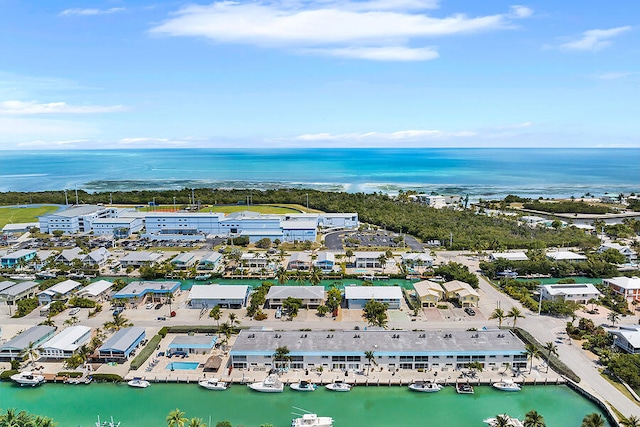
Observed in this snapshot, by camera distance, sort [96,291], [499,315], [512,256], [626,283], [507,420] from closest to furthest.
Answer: [507,420], [499,315], [626,283], [96,291], [512,256]

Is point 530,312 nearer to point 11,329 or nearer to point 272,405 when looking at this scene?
point 272,405

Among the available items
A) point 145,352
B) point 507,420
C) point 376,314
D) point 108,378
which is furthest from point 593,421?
point 108,378

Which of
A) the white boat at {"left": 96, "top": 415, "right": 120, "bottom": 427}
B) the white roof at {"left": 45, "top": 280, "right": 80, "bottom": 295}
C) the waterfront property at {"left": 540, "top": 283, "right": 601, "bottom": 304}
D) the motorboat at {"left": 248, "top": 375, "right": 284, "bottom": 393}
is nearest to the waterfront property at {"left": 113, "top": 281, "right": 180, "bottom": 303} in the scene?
the white roof at {"left": 45, "top": 280, "right": 80, "bottom": 295}

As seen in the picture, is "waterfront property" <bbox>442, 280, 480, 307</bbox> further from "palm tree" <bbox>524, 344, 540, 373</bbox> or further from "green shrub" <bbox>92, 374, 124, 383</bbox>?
"green shrub" <bbox>92, 374, 124, 383</bbox>

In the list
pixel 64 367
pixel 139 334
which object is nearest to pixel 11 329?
pixel 64 367

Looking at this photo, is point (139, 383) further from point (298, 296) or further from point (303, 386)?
point (298, 296)

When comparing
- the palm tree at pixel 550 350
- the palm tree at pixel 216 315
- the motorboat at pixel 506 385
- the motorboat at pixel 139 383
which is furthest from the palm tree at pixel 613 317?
the motorboat at pixel 139 383
